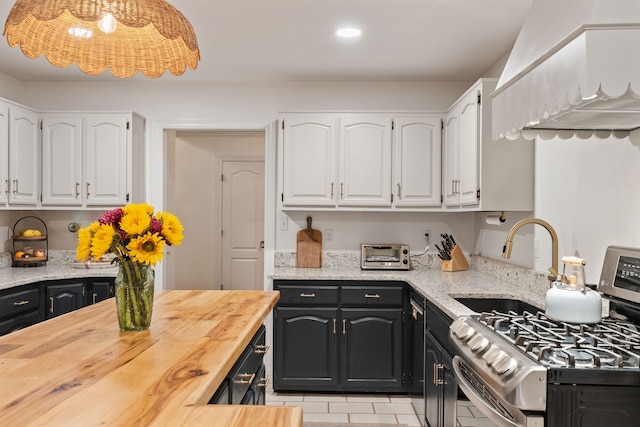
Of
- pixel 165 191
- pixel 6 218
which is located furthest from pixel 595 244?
pixel 6 218

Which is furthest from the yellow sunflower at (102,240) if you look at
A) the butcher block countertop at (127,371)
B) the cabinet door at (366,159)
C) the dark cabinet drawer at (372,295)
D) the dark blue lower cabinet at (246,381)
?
the cabinet door at (366,159)

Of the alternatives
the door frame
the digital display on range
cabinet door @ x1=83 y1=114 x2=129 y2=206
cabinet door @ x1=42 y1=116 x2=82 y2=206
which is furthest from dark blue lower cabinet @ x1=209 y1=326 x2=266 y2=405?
cabinet door @ x1=42 y1=116 x2=82 y2=206

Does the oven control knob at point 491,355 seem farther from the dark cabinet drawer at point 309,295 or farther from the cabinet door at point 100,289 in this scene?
the cabinet door at point 100,289

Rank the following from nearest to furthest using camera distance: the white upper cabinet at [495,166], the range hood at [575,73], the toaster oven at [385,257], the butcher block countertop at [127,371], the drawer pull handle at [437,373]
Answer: the butcher block countertop at [127,371]
the range hood at [575,73]
the drawer pull handle at [437,373]
the white upper cabinet at [495,166]
the toaster oven at [385,257]

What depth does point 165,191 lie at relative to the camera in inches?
177

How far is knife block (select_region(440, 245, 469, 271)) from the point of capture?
4008 mm

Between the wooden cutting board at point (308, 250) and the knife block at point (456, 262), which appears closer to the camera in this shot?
the knife block at point (456, 262)

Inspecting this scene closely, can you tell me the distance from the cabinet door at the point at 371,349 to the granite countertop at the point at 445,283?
0.96ft

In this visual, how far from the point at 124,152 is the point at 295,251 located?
5.42 feet

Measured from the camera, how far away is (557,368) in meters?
1.40

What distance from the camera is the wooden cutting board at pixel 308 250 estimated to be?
4.27 metres

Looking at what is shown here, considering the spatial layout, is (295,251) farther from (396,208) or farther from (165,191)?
(165,191)

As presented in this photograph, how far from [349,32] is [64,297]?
2.79m

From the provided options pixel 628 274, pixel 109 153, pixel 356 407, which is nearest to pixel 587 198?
pixel 628 274
